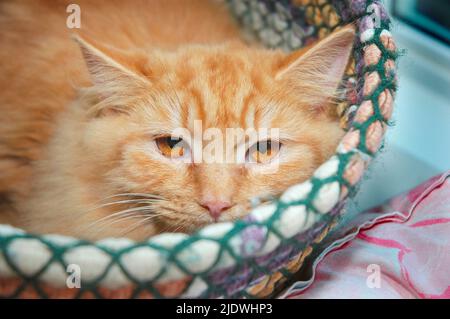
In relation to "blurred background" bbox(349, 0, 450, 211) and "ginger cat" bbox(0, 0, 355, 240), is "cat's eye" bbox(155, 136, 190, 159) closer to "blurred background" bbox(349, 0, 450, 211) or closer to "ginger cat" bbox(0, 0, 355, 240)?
"ginger cat" bbox(0, 0, 355, 240)

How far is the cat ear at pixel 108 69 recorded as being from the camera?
0.97m

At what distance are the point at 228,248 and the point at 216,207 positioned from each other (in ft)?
0.53

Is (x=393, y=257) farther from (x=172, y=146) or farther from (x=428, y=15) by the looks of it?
(x=428, y=15)

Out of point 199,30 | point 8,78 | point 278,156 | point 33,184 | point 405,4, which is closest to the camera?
point 278,156

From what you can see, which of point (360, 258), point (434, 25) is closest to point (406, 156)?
point (434, 25)

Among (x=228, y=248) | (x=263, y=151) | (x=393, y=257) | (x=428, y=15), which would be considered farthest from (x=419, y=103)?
(x=228, y=248)

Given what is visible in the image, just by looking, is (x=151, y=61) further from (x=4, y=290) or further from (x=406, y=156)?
(x=406, y=156)

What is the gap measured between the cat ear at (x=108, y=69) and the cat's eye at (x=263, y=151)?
263mm

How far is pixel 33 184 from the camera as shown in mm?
1237

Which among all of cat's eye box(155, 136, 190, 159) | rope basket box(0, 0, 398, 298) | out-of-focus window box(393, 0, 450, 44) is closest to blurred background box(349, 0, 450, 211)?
out-of-focus window box(393, 0, 450, 44)

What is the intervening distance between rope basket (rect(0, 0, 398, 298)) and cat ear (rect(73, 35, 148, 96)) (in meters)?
0.38

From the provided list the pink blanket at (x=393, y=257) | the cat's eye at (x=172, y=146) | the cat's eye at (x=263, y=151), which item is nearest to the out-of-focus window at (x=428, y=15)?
the pink blanket at (x=393, y=257)
